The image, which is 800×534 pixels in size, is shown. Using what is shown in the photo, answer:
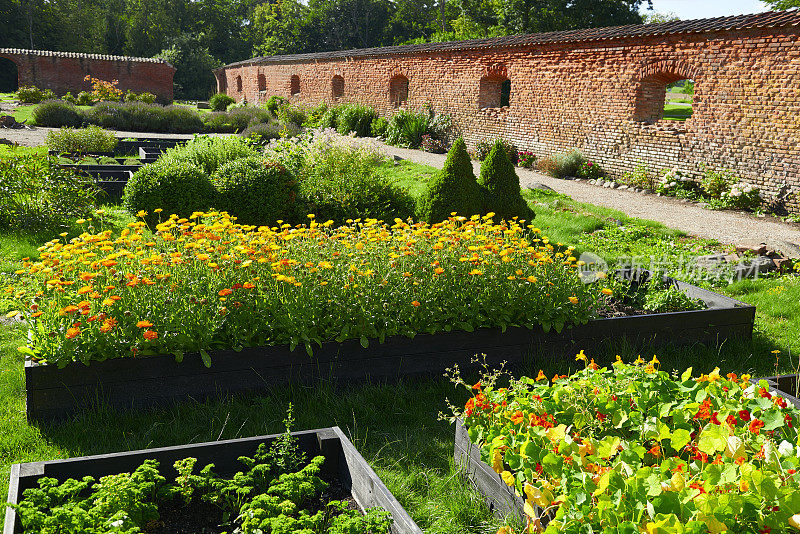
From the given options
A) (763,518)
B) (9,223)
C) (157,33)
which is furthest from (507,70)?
(157,33)

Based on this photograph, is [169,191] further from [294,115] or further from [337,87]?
[337,87]

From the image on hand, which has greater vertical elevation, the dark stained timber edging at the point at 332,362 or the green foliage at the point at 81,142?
the green foliage at the point at 81,142

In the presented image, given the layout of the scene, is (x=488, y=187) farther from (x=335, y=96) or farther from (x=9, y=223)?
(x=335, y=96)

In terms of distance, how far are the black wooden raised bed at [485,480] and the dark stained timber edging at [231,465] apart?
46 centimetres

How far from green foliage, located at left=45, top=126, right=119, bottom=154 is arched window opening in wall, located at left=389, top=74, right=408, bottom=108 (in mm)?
9045

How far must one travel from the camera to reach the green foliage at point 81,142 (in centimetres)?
1380

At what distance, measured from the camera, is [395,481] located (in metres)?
2.89

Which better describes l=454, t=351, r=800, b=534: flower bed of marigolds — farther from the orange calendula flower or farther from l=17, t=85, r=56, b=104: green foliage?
l=17, t=85, r=56, b=104: green foliage

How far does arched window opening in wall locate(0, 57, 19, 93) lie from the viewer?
123ft

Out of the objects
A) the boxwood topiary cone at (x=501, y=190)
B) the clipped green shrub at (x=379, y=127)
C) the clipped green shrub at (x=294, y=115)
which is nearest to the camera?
the boxwood topiary cone at (x=501, y=190)

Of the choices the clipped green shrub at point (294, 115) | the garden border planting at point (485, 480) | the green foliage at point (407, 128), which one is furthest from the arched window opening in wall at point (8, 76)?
the garden border planting at point (485, 480)

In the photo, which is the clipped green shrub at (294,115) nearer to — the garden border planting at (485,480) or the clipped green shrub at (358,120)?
the clipped green shrub at (358,120)

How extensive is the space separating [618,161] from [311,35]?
3847 cm

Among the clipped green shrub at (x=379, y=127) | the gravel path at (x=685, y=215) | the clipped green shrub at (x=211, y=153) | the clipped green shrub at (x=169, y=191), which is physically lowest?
the gravel path at (x=685, y=215)
